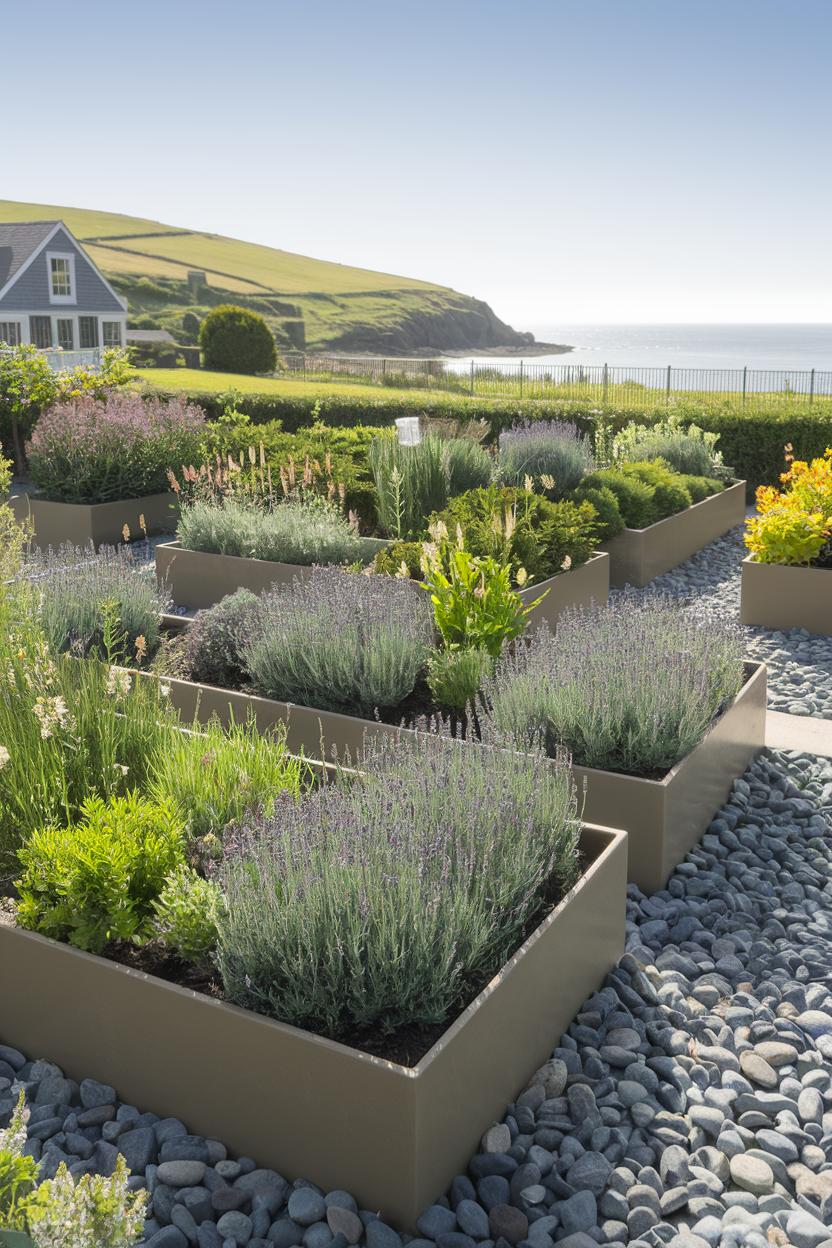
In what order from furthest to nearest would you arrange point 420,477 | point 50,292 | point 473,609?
point 50,292 < point 420,477 < point 473,609

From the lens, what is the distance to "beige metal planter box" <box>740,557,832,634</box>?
7199 mm

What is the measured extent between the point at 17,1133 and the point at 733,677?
3.82 m

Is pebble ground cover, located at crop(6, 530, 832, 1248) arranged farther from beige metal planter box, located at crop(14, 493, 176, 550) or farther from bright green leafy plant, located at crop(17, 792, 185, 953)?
beige metal planter box, located at crop(14, 493, 176, 550)

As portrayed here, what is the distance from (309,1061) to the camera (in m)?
2.41

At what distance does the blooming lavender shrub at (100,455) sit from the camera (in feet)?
32.4

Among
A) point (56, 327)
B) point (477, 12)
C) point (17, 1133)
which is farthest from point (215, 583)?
point (56, 327)

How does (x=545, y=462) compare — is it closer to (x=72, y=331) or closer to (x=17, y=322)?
(x=17, y=322)

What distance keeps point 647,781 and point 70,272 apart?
43911mm

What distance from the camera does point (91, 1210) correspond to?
1436 millimetres

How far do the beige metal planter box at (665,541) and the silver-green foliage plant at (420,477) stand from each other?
1311 millimetres

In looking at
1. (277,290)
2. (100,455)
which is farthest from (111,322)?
(277,290)

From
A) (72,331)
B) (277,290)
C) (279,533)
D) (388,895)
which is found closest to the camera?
(388,895)

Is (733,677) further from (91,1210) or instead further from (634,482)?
(634,482)

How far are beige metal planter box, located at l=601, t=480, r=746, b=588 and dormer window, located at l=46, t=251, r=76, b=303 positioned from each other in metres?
37.8
